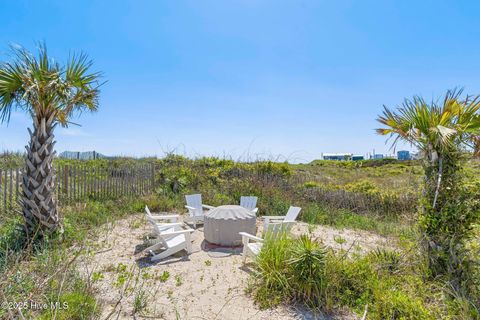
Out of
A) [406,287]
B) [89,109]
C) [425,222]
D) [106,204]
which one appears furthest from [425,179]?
[106,204]

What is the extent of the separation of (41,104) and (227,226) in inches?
164

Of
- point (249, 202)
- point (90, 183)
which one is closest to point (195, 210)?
point (249, 202)

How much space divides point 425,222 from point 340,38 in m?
4.93

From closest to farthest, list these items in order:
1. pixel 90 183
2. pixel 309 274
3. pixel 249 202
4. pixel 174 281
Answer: pixel 309 274, pixel 174 281, pixel 249 202, pixel 90 183

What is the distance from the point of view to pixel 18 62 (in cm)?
448

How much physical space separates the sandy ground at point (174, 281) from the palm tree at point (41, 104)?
122 cm

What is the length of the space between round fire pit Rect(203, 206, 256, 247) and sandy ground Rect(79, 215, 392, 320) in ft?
0.67

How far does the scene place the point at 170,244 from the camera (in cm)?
505

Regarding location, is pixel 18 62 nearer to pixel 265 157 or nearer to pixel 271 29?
pixel 271 29

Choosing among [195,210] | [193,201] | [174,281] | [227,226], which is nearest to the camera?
[174,281]

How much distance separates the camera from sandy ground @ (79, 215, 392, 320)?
3.20 meters

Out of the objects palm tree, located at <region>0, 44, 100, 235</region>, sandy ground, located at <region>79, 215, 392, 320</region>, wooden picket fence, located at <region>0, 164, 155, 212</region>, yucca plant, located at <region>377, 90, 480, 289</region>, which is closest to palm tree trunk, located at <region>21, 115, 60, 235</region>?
palm tree, located at <region>0, 44, 100, 235</region>

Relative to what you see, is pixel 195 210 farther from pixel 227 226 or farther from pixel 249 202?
pixel 227 226

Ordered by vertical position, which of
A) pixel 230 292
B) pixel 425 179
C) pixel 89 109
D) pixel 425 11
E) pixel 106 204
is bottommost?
pixel 230 292
